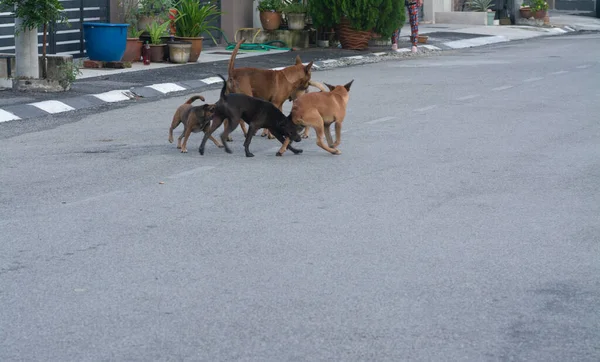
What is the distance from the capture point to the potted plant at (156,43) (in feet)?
65.2

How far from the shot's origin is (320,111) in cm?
998

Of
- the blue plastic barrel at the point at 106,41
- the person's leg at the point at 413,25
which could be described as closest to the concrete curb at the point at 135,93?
the person's leg at the point at 413,25

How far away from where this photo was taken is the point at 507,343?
16.1 feet

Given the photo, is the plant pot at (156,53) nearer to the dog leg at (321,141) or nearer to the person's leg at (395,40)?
the person's leg at (395,40)

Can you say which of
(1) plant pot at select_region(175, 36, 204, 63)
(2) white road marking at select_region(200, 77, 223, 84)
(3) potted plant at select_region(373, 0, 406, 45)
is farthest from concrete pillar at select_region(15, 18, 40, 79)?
(3) potted plant at select_region(373, 0, 406, 45)

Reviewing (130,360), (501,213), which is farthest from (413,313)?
(501,213)

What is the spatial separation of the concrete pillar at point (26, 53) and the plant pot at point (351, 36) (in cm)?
1009

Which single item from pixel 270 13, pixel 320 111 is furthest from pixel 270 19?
pixel 320 111

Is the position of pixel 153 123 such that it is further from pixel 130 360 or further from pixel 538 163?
pixel 130 360

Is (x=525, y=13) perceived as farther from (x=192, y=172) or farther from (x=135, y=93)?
(x=192, y=172)

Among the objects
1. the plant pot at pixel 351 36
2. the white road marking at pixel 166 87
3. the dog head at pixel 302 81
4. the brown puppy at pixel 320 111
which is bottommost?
the white road marking at pixel 166 87

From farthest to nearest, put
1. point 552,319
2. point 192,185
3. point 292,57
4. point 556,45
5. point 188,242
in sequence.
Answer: point 556,45 → point 292,57 → point 192,185 → point 188,242 → point 552,319

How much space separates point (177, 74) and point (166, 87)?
1.77 metres

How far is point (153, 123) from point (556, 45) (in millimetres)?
16769
